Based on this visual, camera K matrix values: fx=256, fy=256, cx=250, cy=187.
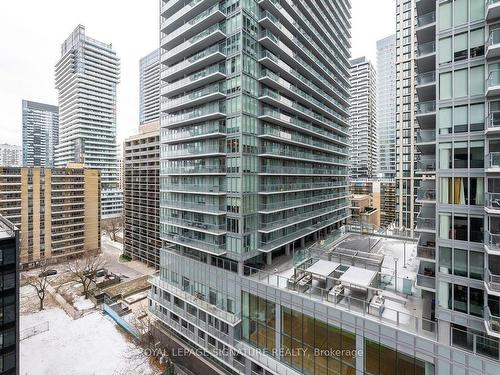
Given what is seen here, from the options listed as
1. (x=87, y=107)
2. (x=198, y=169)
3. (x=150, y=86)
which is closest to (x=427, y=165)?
(x=198, y=169)

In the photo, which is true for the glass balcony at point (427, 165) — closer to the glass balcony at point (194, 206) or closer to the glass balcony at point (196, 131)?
the glass balcony at point (194, 206)

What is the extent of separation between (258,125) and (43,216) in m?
55.8

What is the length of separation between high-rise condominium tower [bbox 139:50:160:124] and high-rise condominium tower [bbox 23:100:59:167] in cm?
7558

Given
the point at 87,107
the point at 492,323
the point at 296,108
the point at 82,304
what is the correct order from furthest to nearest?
the point at 87,107 < the point at 82,304 < the point at 296,108 < the point at 492,323

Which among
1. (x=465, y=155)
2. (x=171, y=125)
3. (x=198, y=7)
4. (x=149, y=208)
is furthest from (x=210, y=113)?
(x=149, y=208)

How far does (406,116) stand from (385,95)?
231 feet

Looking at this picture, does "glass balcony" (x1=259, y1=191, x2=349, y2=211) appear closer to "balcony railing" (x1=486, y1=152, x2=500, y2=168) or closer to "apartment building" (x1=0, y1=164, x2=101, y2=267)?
"balcony railing" (x1=486, y1=152, x2=500, y2=168)

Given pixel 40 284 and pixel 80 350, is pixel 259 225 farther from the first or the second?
pixel 40 284

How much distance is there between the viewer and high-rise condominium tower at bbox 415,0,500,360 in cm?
1352

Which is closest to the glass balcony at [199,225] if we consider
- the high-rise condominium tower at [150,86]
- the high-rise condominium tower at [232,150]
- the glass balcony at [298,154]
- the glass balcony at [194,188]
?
the high-rise condominium tower at [232,150]

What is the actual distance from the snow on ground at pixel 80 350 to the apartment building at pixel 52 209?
24456mm

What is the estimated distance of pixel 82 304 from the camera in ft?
130

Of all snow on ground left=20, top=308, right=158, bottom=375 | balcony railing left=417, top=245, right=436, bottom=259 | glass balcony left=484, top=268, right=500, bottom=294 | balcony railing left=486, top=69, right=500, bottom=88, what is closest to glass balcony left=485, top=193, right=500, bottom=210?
glass balcony left=484, top=268, right=500, bottom=294

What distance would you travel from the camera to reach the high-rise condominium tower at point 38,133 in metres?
151
